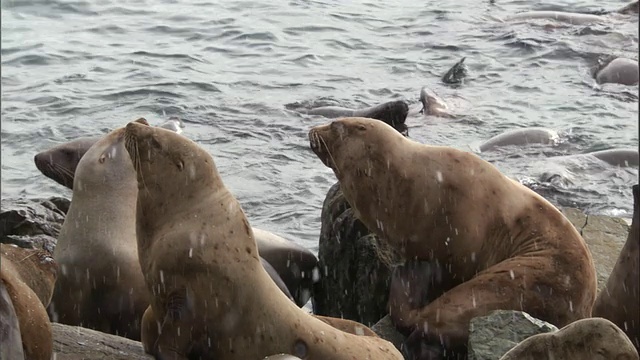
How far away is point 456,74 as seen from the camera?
1434 cm

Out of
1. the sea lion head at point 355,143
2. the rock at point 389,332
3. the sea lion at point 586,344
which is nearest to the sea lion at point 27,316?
the sea lion at point 586,344

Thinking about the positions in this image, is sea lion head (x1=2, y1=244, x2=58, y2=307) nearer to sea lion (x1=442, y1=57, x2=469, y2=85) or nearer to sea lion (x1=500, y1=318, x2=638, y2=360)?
sea lion (x1=500, y1=318, x2=638, y2=360)

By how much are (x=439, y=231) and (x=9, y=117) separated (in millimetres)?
7196

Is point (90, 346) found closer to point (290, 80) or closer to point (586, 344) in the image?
point (586, 344)

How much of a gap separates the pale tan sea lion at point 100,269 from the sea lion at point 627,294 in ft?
7.84

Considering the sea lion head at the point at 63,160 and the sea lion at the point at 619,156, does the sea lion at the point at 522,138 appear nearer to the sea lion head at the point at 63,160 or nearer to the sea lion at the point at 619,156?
the sea lion at the point at 619,156

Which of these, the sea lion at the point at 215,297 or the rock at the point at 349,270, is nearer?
the sea lion at the point at 215,297

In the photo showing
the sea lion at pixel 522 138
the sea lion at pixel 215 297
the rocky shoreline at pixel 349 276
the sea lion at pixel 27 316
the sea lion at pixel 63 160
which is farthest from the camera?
the sea lion at pixel 522 138

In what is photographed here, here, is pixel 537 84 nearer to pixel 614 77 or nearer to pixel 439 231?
pixel 614 77

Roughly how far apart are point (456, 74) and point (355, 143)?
7.62 m

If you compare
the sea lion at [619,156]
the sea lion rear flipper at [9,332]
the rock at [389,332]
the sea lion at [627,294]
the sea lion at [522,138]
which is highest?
the sea lion rear flipper at [9,332]

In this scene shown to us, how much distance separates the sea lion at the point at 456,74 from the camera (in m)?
14.2

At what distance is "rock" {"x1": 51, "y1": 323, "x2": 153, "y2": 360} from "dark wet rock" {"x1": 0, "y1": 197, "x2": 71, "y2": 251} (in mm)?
2188

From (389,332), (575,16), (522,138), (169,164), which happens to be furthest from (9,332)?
(575,16)
